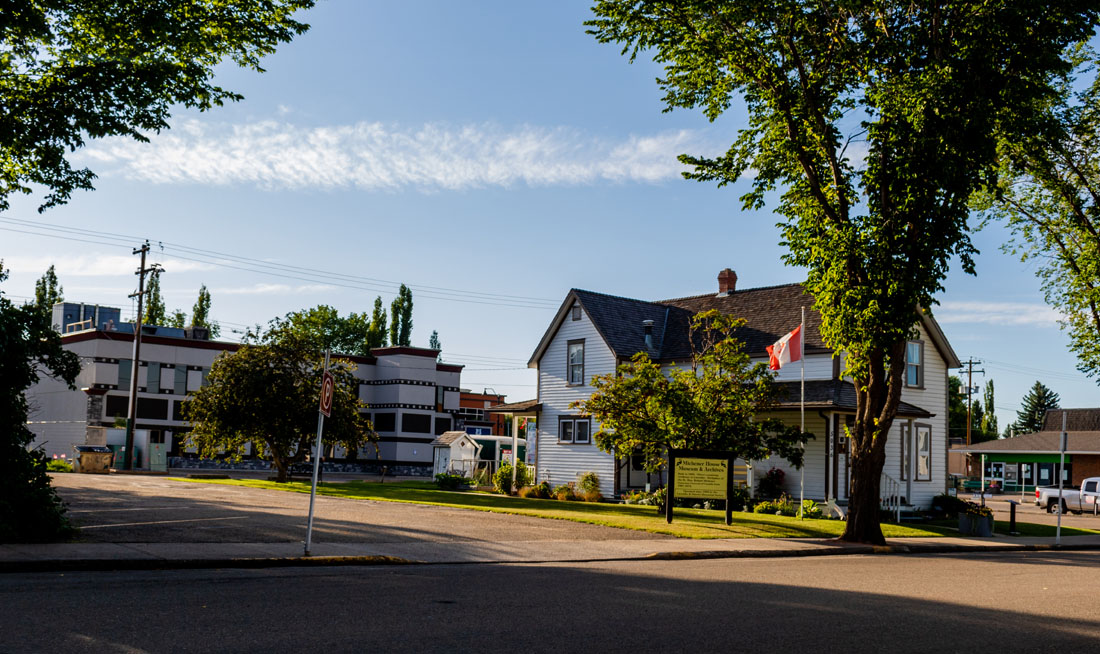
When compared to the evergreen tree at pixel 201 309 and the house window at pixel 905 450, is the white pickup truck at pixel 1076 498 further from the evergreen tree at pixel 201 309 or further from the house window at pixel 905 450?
the evergreen tree at pixel 201 309

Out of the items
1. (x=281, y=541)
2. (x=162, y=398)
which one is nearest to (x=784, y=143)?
(x=281, y=541)

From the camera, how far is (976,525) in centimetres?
2703

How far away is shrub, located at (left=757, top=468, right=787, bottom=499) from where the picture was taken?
108 feet

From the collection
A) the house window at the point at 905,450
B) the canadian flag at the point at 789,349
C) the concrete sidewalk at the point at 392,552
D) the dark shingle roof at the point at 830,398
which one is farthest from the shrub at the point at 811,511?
the concrete sidewalk at the point at 392,552

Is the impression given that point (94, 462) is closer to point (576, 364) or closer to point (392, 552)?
point (576, 364)

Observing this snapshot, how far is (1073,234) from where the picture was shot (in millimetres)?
34344

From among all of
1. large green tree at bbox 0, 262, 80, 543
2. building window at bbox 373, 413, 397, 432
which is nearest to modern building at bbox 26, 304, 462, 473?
building window at bbox 373, 413, 397, 432

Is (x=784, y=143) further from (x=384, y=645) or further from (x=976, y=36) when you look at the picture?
(x=384, y=645)

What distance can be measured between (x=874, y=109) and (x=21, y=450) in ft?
59.5

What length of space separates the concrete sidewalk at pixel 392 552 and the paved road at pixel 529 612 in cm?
66

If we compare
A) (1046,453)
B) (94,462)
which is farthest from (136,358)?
(1046,453)

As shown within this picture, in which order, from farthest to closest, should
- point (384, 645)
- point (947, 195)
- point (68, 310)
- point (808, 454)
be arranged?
point (68, 310) → point (808, 454) → point (947, 195) → point (384, 645)

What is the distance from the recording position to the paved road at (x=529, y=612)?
7.84 meters

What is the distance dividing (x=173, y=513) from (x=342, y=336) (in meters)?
73.4
